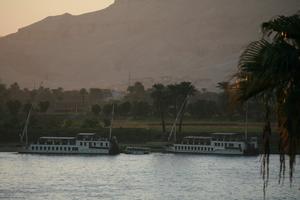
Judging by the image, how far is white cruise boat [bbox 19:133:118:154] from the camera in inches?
3652

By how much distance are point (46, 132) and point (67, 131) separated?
252cm

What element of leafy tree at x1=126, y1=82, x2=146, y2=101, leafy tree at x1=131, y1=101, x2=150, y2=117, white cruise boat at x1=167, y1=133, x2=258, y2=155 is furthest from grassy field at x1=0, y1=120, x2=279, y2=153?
Answer: leafy tree at x1=126, y1=82, x2=146, y2=101

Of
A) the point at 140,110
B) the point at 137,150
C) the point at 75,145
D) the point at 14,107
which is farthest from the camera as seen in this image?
the point at 140,110

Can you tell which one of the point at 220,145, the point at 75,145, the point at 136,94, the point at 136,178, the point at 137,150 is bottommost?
the point at 136,178

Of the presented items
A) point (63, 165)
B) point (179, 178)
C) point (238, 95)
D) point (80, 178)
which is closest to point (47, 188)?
point (80, 178)

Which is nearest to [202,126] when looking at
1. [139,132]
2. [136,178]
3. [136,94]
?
[139,132]

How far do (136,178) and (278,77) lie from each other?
52831 millimetres

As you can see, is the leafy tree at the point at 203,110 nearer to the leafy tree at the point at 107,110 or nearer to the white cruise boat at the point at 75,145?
the leafy tree at the point at 107,110

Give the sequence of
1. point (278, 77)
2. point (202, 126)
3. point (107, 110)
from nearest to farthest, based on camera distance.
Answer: point (278, 77) < point (202, 126) < point (107, 110)

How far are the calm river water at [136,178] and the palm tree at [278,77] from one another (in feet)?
124

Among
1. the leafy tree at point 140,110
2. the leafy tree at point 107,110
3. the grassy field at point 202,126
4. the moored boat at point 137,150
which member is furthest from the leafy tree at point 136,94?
the moored boat at point 137,150

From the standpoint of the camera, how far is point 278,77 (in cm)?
871

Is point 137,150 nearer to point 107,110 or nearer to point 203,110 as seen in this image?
point 203,110

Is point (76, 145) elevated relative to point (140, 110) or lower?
lower
